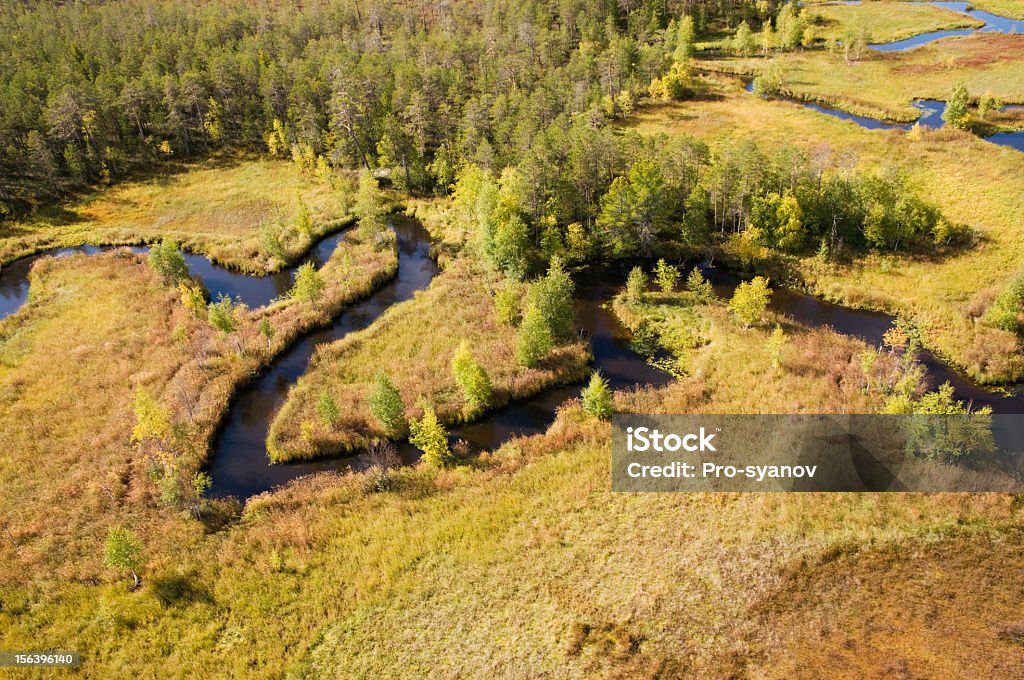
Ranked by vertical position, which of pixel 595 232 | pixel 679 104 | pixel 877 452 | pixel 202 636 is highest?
pixel 679 104

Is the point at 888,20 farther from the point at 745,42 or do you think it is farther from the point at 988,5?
the point at 745,42

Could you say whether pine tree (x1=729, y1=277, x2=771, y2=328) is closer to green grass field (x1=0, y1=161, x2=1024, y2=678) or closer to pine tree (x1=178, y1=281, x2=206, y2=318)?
green grass field (x1=0, y1=161, x2=1024, y2=678)

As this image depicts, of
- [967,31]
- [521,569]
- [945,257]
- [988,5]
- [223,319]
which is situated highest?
[988,5]

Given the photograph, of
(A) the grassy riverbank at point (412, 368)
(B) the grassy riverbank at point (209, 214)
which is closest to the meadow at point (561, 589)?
(A) the grassy riverbank at point (412, 368)

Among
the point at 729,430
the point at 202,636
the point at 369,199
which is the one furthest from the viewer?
the point at 369,199

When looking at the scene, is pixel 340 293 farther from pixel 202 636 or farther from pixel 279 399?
pixel 202 636

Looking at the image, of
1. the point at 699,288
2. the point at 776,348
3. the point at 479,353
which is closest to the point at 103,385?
the point at 479,353

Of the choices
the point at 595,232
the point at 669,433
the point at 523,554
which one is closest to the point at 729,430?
the point at 669,433
